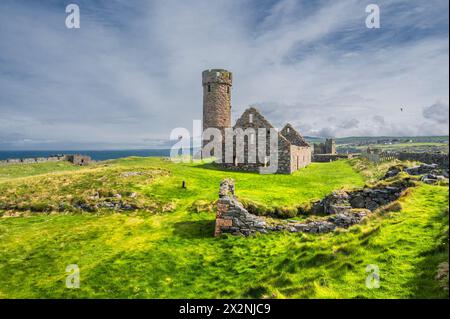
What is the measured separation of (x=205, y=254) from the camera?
11.1 metres

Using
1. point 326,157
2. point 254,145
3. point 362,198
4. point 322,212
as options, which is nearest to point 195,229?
point 322,212

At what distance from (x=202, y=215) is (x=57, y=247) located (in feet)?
22.4

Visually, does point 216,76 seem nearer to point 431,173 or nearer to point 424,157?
point 424,157

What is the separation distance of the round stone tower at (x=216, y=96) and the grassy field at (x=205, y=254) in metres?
25.3

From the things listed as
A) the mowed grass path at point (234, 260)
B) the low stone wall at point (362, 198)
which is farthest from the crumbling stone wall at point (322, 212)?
the mowed grass path at point (234, 260)

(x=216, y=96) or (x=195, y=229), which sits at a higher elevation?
(x=216, y=96)

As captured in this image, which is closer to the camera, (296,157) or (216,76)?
(296,157)

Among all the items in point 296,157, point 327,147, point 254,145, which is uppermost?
point 327,147

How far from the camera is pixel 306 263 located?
859 cm

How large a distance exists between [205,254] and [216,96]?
109ft

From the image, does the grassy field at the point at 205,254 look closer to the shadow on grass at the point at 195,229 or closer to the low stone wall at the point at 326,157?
the shadow on grass at the point at 195,229

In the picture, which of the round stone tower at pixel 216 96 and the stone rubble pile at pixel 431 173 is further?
the round stone tower at pixel 216 96

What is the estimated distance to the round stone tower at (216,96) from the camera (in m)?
41.5
